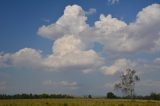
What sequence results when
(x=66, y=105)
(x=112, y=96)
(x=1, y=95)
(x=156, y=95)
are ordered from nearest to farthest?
(x=66, y=105) → (x=156, y=95) → (x=112, y=96) → (x=1, y=95)

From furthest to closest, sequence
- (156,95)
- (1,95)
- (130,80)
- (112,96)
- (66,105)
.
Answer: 1. (1,95)
2. (112,96)
3. (156,95)
4. (130,80)
5. (66,105)

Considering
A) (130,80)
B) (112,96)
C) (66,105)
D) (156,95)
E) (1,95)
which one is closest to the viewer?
(66,105)

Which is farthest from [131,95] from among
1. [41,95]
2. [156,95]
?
[41,95]

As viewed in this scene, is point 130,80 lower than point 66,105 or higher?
higher

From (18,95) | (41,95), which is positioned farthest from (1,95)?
(41,95)

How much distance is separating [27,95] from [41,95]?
702cm

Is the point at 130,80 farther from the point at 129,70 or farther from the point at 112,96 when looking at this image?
the point at 112,96

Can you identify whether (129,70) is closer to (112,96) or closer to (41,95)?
(112,96)

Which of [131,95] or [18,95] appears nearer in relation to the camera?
[131,95]

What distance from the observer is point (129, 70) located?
102m

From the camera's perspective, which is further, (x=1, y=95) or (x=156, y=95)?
(x=1, y=95)

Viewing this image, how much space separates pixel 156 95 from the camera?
133 meters

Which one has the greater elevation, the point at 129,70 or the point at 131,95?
the point at 129,70

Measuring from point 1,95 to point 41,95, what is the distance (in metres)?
21.3
